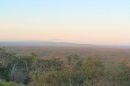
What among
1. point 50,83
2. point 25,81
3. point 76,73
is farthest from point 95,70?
point 25,81

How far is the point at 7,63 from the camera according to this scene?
39.1 m

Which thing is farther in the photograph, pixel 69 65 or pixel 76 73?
pixel 69 65

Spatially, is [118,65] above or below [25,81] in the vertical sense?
above

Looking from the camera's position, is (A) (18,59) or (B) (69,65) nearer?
(B) (69,65)

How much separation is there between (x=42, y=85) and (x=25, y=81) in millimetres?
11893

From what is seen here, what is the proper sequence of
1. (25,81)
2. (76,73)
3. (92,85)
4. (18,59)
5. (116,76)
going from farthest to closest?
(18,59)
(25,81)
(76,73)
(116,76)
(92,85)

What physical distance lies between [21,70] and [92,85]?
16618mm

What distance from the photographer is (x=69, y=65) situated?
26484 mm

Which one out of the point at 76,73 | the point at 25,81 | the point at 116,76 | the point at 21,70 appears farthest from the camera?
the point at 21,70

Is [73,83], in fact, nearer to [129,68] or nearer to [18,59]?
[129,68]

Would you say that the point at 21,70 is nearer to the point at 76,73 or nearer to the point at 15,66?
the point at 15,66

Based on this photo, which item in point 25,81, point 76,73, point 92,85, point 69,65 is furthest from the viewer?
point 25,81

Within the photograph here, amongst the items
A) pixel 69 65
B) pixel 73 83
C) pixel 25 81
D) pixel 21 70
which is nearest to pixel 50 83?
pixel 73 83

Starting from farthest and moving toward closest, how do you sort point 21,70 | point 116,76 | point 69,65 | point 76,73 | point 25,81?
point 21,70, point 25,81, point 69,65, point 76,73, point 116,76
